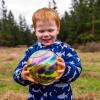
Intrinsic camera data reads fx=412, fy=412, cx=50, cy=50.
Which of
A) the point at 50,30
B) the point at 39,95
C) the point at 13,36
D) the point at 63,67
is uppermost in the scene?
the point at 50,30

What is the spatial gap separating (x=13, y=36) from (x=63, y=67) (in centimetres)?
6856

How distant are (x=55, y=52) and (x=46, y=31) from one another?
0.90 feet

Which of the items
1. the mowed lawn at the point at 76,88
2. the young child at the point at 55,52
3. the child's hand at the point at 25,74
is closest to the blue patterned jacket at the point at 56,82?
the young child at the point at 55,52

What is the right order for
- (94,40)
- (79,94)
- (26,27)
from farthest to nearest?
(26,27) < (94,40) < (79,94)

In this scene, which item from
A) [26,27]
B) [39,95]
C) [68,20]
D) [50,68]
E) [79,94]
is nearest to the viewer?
[50,68]

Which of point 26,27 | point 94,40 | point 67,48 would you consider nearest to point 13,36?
point 26,27

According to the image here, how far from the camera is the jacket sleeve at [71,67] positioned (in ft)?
15.1

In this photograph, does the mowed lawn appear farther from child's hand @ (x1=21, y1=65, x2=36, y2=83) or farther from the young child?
child's hand @ (x1=21, y1=65, x2=36, y2=83)

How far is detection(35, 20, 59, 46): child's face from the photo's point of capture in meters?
4.61

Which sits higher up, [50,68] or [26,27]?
[50,68]

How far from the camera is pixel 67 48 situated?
15.8 ft

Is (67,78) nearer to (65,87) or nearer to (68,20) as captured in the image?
(65,87)

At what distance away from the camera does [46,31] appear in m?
4.67

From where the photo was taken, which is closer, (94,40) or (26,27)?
(94,40)
